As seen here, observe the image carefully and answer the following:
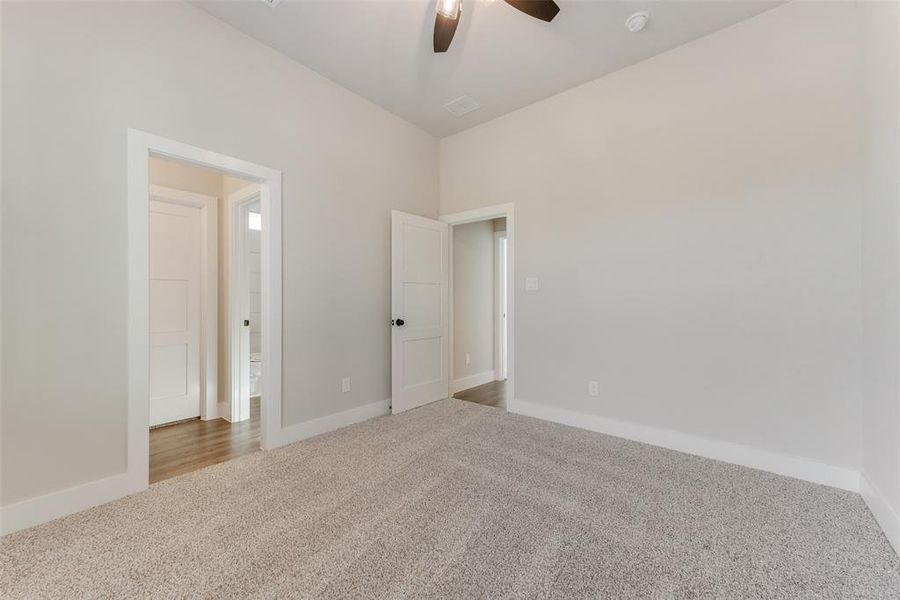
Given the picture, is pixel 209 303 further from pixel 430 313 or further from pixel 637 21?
pixel 637 21

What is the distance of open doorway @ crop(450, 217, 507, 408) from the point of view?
14.1 ft

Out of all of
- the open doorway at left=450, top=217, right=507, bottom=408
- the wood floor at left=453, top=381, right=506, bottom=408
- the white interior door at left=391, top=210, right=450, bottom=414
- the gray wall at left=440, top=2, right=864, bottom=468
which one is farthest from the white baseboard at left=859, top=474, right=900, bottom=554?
the white interior door at left=391, top=210, right=450, bottom=414

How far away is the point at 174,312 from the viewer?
3.27m

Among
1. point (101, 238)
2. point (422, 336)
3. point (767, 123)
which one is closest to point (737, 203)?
point (767, 123)

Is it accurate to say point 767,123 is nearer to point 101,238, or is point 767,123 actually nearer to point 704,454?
point 704,454

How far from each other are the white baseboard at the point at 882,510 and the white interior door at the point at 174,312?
479 cm

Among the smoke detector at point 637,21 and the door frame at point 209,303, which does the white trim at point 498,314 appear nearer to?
the smoke detector at point 637,21

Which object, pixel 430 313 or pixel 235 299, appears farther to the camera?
pixel 430 313

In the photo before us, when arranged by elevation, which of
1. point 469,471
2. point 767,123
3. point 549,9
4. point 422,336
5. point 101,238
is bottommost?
point 469,471

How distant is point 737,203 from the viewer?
7.71ft

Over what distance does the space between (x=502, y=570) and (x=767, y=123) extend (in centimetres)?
304

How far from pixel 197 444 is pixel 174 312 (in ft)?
4.28

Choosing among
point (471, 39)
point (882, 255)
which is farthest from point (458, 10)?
point (882, 255)

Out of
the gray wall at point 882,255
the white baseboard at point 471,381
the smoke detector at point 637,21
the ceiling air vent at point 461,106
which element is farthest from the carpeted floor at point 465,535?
the ceiling air vent at point 461,106
